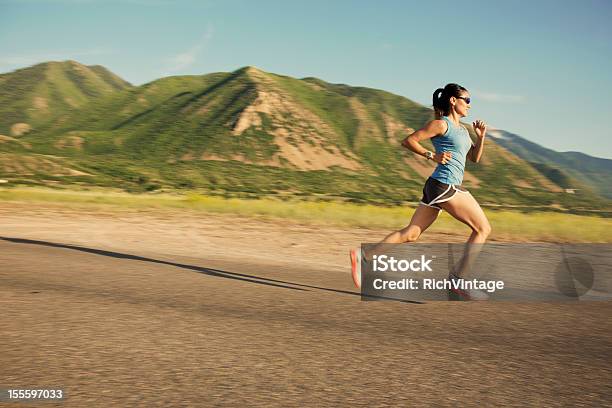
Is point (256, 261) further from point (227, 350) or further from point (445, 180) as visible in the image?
point (227, 350)

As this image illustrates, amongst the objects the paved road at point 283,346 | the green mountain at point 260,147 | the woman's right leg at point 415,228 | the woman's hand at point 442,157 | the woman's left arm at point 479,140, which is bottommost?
the paved road at point 283,346

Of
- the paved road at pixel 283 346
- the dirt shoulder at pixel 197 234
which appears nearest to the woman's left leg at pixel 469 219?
the paved road at pixel 283 346

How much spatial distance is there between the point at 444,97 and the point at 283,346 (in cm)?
323

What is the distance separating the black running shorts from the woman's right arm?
0.85ft

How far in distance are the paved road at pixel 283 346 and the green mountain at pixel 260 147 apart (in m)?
92.6

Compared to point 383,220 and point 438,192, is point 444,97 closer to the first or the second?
point 438,192

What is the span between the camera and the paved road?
336cm

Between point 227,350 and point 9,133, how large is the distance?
206098 millimetres

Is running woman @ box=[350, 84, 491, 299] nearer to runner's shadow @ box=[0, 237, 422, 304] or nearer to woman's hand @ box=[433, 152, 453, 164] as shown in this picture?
woman's hand @ box=[433, 152, 453, 164]

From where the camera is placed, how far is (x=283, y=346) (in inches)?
171

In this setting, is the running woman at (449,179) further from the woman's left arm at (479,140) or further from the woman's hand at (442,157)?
the woman's left arm at (479,140)

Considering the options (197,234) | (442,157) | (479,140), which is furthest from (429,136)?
(197,234)

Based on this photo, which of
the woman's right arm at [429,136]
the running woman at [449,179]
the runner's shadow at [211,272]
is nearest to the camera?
the woman's right arm at [429,136]

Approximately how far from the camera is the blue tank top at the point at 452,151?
6.22 meters
